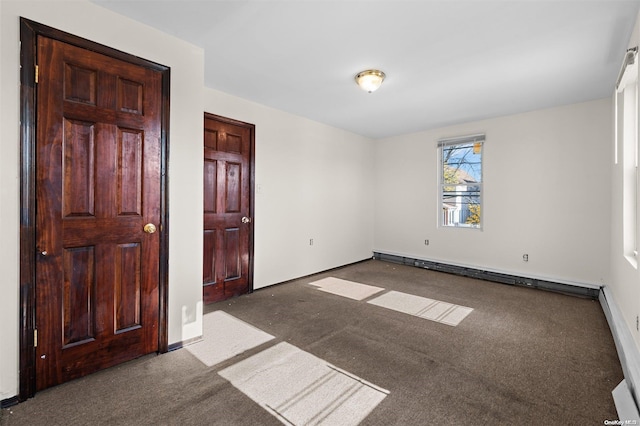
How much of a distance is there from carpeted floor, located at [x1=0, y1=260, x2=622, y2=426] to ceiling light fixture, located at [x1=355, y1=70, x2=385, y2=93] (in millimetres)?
2481

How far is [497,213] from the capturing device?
187 inches

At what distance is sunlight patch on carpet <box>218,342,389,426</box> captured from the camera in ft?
5.63

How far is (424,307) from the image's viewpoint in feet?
11.5

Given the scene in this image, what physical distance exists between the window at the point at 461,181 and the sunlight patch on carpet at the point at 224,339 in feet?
13.2

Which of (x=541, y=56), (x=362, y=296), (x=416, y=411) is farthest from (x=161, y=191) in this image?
(x=541, y=56)

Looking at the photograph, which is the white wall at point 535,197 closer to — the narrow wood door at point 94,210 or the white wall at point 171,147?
the white wall at point 171,147

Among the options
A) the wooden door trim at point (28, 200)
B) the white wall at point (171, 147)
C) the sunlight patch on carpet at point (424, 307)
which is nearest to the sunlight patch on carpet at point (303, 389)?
the white wall at point (171, 147)

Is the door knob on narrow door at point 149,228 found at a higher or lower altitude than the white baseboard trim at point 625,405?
higher

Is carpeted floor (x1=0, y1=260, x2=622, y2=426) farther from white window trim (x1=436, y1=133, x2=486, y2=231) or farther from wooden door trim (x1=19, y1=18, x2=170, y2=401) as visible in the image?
white window trim (x1=436, y1=133, x2=486, y2=231)

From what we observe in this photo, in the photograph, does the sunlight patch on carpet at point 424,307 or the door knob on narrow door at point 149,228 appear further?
the sunlight patch on carpet at point 424,307

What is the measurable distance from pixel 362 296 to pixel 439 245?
2.26 meters

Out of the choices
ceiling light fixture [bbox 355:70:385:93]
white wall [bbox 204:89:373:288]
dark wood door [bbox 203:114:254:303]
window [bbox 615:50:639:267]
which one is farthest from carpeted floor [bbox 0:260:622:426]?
ceiling light fixture [bbox 355:70:385:93]

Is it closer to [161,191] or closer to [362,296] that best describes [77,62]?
[161,191]

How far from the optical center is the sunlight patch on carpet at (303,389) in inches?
67.5
